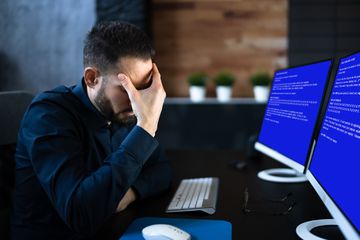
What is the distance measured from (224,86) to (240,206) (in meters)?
2.36

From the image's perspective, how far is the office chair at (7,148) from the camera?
44.8 inches

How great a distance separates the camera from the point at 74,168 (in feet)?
3.09

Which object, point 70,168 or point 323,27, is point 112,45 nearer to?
point 70,168

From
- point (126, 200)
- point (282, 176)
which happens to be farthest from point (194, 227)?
point (282, 176)

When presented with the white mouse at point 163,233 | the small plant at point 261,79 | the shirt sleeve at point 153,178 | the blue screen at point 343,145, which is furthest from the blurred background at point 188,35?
the white mouse at point 163,233

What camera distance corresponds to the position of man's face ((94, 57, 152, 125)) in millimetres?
1070

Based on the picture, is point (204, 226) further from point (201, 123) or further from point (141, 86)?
point (201, 123)

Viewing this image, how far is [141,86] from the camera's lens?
1.10 m

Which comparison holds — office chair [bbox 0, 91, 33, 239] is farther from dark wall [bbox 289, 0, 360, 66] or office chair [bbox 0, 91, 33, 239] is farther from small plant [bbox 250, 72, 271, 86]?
dark wall [bbox 289, 0, 360, 66]

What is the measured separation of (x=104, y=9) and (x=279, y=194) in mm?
2585

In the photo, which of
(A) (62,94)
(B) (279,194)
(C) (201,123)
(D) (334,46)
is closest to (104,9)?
(C) (201,123)

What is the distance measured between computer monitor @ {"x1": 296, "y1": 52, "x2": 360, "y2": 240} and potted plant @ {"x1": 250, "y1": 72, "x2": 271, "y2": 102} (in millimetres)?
2345

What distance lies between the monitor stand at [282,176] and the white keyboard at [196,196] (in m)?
0.20

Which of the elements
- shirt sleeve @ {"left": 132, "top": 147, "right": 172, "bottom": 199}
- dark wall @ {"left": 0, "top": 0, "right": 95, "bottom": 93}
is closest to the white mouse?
shirt sleeve @ {"left": 132, "top": 147, "right": 172, "bottom": 199}
